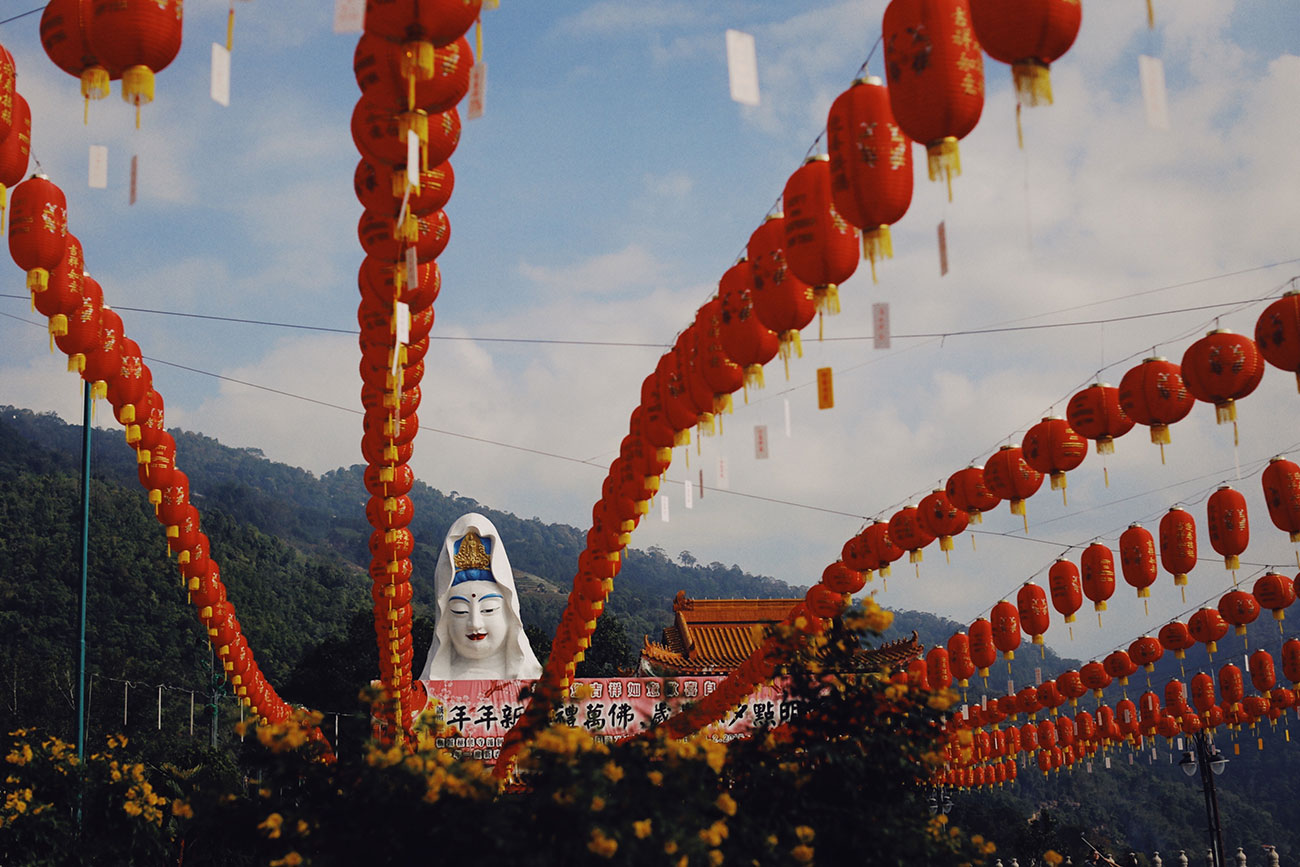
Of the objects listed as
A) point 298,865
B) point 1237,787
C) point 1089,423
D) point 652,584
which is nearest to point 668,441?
point 1089,423

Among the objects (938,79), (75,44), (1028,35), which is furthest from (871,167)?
(75,44)

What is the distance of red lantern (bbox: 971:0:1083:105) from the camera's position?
5000mm

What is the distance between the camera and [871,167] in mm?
5965

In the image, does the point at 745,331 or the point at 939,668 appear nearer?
the point at 745,331

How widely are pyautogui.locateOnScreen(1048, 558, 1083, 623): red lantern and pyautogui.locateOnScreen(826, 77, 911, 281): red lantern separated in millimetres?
10364

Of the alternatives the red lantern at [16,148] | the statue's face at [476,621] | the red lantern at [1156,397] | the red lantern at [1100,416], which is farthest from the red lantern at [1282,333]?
the statue's face at [476,621]

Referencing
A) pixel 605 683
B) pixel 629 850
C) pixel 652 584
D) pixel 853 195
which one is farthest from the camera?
pixel 652 584

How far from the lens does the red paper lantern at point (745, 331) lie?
26.6ft

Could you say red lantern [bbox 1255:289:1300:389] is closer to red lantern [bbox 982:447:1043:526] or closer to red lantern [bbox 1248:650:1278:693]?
red lantern [bbox 982:447:1043:526]

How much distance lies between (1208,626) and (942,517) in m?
6.50

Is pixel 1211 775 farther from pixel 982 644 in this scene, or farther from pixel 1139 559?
pixel 1139 559

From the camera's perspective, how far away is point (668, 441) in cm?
1108

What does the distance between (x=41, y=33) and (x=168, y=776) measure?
855cm

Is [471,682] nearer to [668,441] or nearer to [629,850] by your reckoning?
[668,441]
